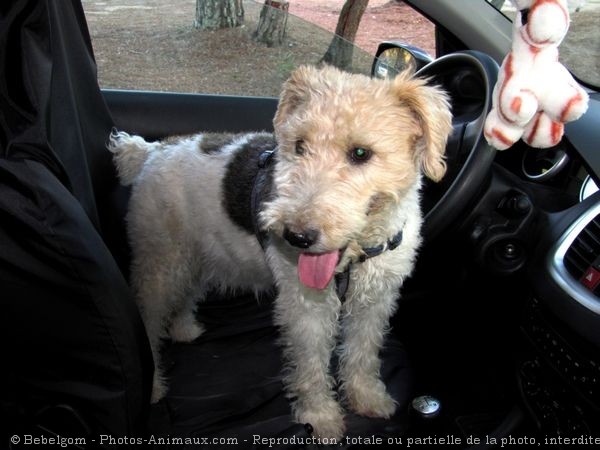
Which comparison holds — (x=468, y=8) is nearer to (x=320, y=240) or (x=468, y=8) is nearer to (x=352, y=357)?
(x=320, y=240)

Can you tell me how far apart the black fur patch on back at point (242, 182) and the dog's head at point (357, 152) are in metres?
0.40

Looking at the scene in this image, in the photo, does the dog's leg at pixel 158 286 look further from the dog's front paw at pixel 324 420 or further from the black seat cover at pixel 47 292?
the black seat cover at pixel 47 292

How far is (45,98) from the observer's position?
164 centimetres

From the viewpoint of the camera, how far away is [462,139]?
2.49 m

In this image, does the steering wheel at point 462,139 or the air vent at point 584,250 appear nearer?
the air vent at point 584,250

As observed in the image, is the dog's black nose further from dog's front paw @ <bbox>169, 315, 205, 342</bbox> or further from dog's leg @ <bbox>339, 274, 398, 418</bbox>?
dog's front paw @ <bbox>169, 315, 205, 342</bbox>

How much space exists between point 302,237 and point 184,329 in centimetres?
137

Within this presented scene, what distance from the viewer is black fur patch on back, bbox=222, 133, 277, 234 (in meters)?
2.52

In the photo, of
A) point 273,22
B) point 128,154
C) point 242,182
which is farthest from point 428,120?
point 273,22

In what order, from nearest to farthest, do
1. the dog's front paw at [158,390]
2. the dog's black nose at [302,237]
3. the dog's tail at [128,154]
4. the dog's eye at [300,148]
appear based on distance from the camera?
the dog's black nose at [302,237]
the dog's eye at [300,148]
the dog's front paw at [158,390]
the dog's tail at [128,154]

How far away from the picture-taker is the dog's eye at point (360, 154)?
6.56 ft

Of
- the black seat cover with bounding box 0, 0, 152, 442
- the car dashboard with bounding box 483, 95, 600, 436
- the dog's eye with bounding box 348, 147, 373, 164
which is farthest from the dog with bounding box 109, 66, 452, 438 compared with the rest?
the black seat cover with bounding box 0, 0, 152, 442

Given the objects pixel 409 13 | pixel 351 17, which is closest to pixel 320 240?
pixel 409 13

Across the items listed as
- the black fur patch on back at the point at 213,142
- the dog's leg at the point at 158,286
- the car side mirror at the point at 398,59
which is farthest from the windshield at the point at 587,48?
the dog's leg at the point at 158,286
